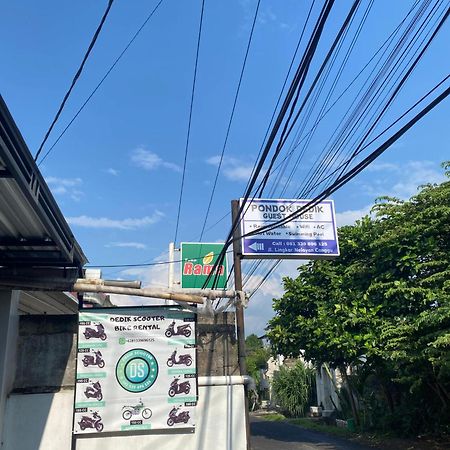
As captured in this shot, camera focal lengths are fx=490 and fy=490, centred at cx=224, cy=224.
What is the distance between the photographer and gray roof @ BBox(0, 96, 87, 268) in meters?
4.04

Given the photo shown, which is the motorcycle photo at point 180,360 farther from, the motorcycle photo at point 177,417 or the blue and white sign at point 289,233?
the blue and white sign at point 289,233

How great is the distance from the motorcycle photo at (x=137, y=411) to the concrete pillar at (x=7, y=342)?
1.65m

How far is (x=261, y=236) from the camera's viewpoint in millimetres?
10945

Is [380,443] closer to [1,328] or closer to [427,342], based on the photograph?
[427,342]

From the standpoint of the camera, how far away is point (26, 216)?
5.39 meters

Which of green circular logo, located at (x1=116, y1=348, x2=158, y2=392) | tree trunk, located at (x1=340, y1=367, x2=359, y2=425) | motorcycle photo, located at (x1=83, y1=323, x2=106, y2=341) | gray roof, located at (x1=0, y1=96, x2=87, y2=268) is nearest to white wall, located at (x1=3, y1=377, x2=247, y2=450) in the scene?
green circular logo, located at (x1=116, y1=348, x2=158, y2=392)

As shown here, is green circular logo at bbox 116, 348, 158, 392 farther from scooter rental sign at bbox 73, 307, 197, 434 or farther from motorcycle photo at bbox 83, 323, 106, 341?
motorcycle photo at bbox 83, 323, 106, 341

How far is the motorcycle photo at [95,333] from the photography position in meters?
7.26

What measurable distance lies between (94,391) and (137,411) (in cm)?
69

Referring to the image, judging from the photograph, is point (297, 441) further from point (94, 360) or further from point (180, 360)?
point (94, 360)

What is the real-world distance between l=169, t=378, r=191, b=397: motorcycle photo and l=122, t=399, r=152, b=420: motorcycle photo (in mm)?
414

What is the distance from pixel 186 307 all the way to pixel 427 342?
762 cm

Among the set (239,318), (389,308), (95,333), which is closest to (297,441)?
(389,308)

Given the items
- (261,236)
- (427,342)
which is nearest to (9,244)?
(261,236)
